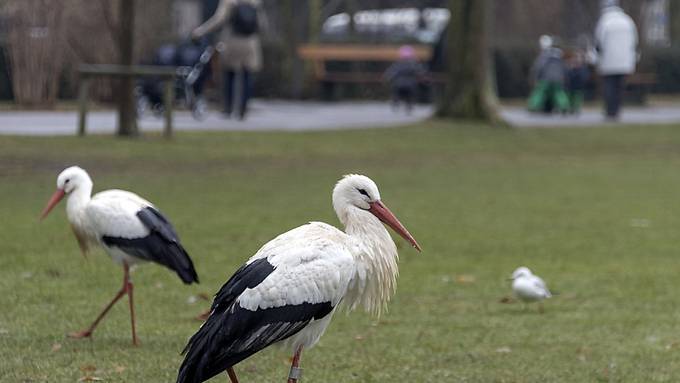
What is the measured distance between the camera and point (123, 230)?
8.16 metres

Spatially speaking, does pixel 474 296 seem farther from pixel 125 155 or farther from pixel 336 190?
pixel 125 155

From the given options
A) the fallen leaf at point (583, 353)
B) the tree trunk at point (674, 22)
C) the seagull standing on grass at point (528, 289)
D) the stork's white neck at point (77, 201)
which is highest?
the stork's white neck at point (77, 201)

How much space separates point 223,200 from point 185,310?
19.5 feet

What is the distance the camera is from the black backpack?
24.1m

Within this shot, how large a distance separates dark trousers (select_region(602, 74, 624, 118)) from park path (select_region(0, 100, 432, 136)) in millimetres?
3608

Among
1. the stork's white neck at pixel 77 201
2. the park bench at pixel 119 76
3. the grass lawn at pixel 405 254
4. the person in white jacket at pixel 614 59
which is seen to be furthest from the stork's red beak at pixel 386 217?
the person in white jacket at pixel 614 59

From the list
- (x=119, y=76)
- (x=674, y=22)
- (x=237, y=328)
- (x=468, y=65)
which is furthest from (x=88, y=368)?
(x=674, y=22)

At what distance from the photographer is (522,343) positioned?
8461mm

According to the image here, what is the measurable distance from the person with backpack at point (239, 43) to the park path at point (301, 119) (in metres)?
0.60

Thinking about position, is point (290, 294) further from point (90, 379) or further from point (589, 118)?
point (589, 118)

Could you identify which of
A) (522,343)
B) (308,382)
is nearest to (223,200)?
(522,343)

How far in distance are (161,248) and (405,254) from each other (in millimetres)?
4337

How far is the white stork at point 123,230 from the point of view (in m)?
8.07

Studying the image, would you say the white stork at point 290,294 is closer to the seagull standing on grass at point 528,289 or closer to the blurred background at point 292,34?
the seagull standing on grass at point 528,289
